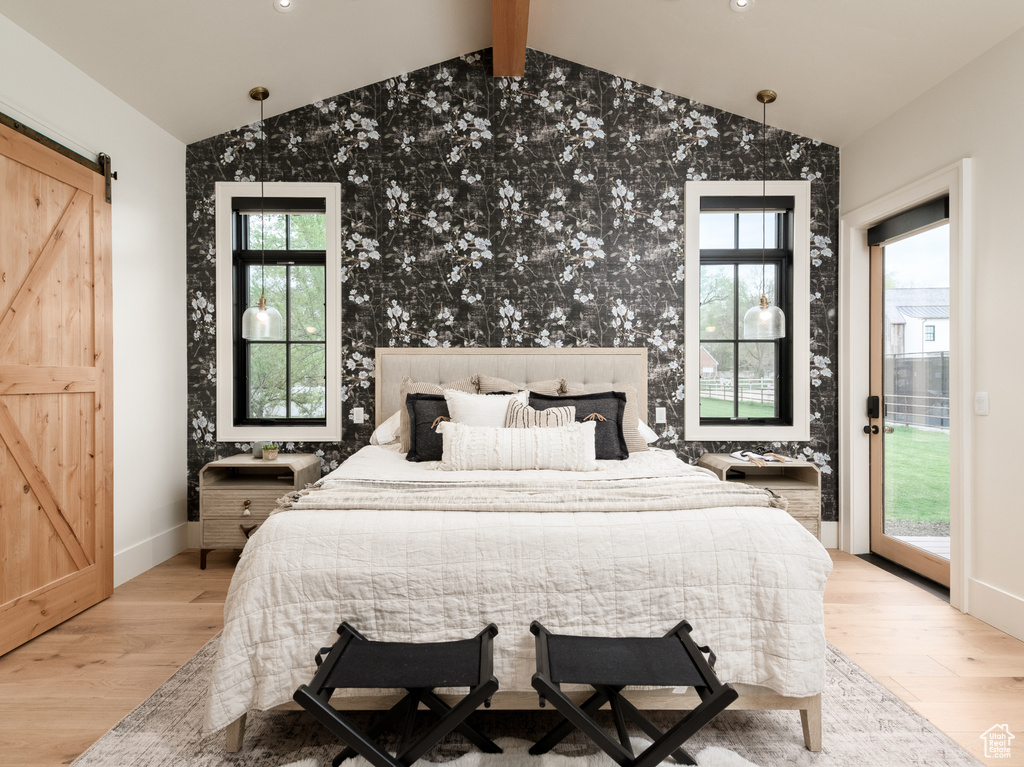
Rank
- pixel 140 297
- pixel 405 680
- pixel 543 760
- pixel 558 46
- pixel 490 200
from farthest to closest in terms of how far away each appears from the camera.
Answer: pixel 490 200
pixel 558 46
pixel 140 297
pixel 543 760
pixel 405 680

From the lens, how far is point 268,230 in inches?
154

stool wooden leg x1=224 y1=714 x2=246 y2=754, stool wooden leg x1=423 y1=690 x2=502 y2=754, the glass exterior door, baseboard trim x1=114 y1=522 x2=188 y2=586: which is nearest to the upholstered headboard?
baseboard trim x1=114 y1=522 x2=188 y2=586

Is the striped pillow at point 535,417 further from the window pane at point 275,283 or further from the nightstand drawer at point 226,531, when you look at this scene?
the window pane at point 275,283

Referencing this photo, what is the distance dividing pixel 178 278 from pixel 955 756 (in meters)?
4.35

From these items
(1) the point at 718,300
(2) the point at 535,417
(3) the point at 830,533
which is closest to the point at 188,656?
(2) the point at 535,417

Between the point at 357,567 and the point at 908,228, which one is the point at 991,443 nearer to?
the point at 908,228

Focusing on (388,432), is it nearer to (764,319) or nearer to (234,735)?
(234,735)

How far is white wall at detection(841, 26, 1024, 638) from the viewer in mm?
2525

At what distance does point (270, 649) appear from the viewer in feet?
5.39

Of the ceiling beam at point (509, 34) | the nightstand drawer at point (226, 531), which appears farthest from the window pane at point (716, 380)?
the nightstand drawer at point (226, 531)

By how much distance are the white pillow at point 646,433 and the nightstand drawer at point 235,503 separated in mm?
2149

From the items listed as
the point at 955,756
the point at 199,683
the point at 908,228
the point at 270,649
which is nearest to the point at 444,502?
the point at 270,649

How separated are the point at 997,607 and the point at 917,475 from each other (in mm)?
899

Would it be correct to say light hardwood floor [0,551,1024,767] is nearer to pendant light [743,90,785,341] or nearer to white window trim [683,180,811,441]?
white window trim [683,180,811,441]
